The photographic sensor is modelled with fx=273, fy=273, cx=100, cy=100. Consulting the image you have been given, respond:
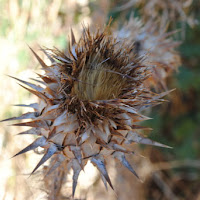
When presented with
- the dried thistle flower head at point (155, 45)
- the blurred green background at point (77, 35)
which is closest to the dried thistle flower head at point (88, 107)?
the dried thistle flower head at point (155, 45)

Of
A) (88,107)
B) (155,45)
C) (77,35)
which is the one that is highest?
(77,35)

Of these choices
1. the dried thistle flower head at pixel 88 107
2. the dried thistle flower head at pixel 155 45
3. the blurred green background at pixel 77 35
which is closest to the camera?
the dried thistle flower head at pixel 88 107

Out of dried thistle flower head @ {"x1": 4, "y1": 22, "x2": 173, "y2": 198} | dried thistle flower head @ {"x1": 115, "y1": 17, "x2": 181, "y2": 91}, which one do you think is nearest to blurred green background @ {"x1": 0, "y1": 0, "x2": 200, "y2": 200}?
dried thistle flower head @ {"x1": 115, "y1": 17, "x2": 181, "y2": 91}

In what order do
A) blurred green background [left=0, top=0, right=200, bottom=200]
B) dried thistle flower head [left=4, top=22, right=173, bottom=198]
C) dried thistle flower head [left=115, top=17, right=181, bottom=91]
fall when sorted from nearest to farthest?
dried thistle flower head [left=4, top=22, right=173, bottom=198] → dried thistle flower head [left=115, top=17, right=181, bottom=91] → blurred green background [left=0, top=0, right=200, bottom=200]

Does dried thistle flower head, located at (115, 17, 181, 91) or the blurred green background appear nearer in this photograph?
dried thistle flower head, located at (115, 17, 181, 91)

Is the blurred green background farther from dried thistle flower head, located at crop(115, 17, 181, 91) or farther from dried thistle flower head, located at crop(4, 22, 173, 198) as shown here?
dried thistle flower head, located at crop(4, 22, 173, 198)

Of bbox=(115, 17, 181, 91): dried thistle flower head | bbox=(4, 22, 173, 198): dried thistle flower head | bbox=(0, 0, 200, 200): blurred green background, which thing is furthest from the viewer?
bbox=(0, 0, 200, 200): blurred green background

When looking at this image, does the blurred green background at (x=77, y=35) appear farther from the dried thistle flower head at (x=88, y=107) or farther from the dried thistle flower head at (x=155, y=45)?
the dried thistle flower head at (x=88, y=107)

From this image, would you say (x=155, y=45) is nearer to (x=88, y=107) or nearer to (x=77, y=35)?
(x=88, y=107)

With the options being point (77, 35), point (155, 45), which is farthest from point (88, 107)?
point (77, 35)
